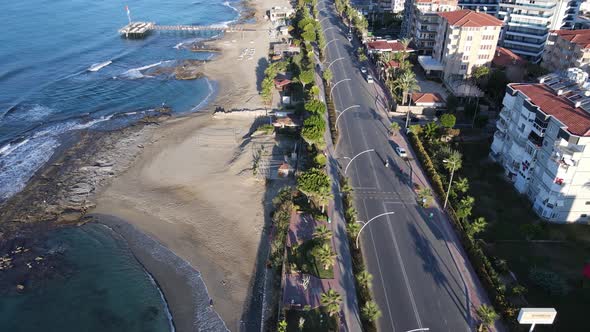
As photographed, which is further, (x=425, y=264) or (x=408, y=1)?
(x=408, y=1)

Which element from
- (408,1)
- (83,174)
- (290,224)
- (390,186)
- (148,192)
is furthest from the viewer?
(408,1)

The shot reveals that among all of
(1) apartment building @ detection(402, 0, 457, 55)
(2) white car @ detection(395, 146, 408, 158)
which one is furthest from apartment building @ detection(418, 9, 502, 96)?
(2) white car @ detection(395, 146, 408, 158)

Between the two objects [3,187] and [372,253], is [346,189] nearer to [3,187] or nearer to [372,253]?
[372,253]

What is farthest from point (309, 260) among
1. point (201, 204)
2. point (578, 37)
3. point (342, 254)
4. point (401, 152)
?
point (578, 37)

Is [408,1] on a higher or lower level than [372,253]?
higher

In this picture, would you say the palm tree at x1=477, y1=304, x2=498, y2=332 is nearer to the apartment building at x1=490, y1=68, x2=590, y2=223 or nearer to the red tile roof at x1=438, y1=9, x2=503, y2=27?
the apartment building at x1=490, y1=68, x2=590, y2=223

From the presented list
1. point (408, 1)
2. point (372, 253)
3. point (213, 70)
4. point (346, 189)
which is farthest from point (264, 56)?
point (372, 253)

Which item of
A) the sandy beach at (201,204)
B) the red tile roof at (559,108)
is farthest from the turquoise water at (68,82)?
the red tile roof at (559,108)
